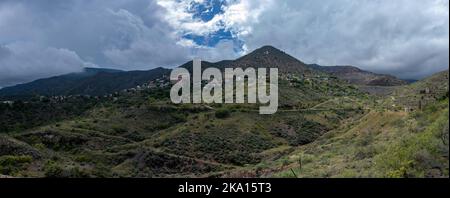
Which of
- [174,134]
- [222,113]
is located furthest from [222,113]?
[174,134]

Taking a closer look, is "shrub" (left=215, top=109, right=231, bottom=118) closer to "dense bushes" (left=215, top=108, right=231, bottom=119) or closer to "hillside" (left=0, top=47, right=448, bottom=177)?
"dense bushes" (left=215, top=108, right=231, bottom=119)

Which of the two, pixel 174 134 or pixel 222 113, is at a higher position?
pixel 222 113

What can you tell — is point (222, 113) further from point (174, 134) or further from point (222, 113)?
point (174, 134)

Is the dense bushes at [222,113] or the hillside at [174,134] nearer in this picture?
the hillside at [174,134]

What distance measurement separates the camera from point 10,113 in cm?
8669

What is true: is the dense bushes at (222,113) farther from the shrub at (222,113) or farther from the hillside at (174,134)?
the hillside at (174,134)

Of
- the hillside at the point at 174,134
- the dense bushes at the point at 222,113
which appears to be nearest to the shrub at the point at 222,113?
the dense bushes at the point at 222,113

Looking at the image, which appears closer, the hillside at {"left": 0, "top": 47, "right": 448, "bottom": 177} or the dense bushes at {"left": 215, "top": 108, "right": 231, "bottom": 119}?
the hillside at {"left": 0, "top": 47, "right": 448, "bottom": 177}

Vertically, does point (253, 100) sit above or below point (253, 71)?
below

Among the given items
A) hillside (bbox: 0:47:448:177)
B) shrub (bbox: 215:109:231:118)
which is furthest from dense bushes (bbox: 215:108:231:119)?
hillside (bbox: 0:47:448:177)

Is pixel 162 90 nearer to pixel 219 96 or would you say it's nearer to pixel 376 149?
pixel 219 96

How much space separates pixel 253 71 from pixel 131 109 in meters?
46.8

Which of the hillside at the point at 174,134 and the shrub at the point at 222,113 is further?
the shrub at the point at 222,113
